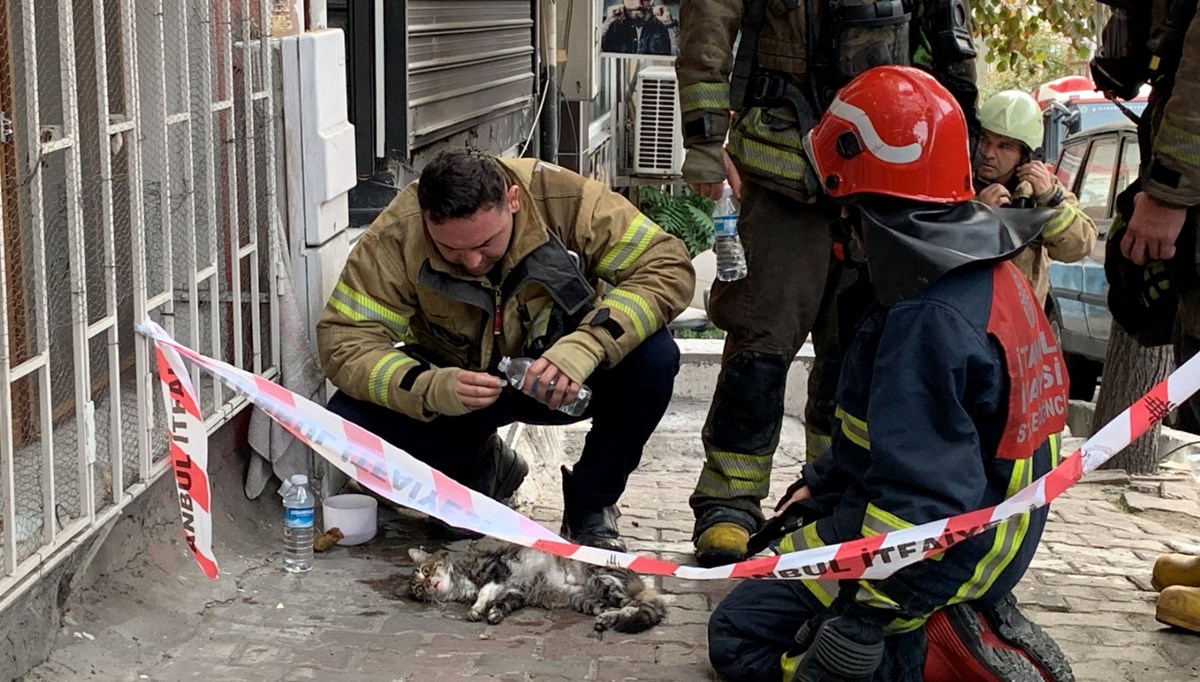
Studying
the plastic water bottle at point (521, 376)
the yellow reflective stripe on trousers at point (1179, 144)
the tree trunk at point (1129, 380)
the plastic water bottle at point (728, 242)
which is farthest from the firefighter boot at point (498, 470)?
the tree trunk at point (1129, 380)

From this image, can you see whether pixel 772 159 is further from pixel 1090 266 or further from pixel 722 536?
pixel 1090 266

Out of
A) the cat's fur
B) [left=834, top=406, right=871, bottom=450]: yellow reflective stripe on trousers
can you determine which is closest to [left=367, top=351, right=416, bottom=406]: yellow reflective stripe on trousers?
the cat's fur

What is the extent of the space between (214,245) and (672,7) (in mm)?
6635

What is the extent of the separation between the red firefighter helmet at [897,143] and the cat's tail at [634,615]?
53.7 inches

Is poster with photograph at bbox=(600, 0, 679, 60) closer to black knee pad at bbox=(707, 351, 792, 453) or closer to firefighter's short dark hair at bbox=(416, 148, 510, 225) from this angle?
black knee pad at bbox=(707, 351, 792, 453)

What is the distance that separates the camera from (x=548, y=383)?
4.25 m

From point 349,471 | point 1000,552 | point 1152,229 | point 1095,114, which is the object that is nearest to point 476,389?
point 349,471

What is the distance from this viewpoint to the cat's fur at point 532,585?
416cm

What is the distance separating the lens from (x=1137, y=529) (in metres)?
5.62

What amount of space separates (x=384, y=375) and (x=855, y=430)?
1.58m

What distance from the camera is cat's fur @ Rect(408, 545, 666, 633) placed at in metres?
4.16

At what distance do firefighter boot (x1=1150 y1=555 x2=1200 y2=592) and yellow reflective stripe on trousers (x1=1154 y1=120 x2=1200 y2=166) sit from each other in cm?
128

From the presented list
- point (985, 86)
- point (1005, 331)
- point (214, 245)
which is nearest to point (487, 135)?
point (214, 245)

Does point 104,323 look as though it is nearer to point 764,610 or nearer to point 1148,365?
point 764,610
